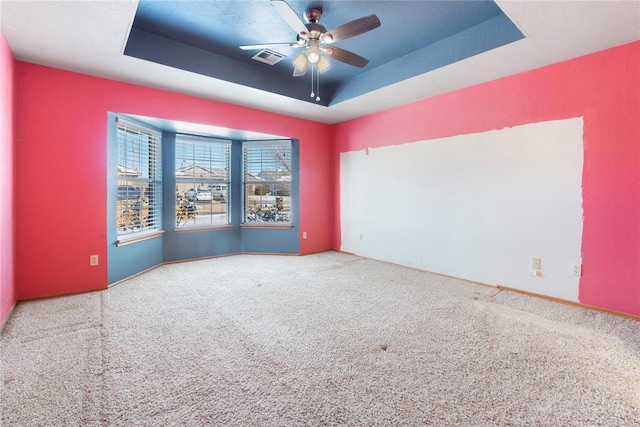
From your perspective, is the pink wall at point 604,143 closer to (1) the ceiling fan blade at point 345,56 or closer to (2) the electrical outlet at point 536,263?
(2) the electrical outlet at point 536,263

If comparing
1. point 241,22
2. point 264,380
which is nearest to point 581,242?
point 264,380

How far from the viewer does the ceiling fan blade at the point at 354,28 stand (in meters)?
2.09

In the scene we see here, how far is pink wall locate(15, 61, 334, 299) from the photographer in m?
2.82

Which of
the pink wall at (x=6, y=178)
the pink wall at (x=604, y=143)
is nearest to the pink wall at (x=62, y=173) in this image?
the pink wall at (x=6, y=178)

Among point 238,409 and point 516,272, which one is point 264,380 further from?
point 516,272

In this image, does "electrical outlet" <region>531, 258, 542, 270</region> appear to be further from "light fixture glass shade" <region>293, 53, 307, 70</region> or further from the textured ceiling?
"light fixture glass shade" <region>293, 53, 307, 70</region>

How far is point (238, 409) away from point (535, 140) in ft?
11.8

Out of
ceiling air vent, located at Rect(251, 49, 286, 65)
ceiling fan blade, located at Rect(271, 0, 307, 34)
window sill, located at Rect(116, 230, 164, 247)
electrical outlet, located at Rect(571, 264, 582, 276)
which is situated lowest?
electrical outlet, located at Rect(571, 264, 582, 276)

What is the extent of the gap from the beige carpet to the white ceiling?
2440 mm

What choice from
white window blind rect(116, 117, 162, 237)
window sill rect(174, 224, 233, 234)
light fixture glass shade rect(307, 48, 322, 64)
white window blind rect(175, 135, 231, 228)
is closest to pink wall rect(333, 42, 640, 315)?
light fixture glass shade rect(307, 48, 322, 64)

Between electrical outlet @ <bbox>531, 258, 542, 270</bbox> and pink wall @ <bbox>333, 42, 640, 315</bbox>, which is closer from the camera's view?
pink wall @ <bbox>333, 42, 640, 315</bbox>

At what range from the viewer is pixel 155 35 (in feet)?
9.46

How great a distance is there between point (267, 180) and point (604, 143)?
4.40m

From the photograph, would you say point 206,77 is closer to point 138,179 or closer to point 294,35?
point 294,35
